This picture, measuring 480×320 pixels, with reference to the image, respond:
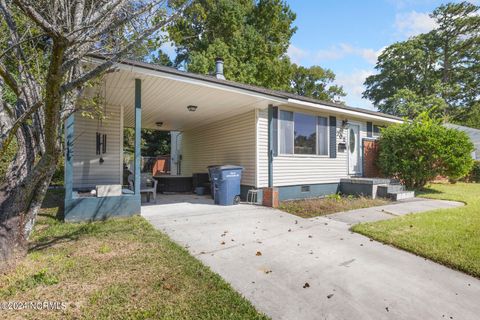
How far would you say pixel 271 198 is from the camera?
22.6 feet

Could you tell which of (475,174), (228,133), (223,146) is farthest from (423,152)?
(475,174)

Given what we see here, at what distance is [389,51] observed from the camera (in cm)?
2948

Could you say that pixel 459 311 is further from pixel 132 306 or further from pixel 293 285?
pixel 132 306

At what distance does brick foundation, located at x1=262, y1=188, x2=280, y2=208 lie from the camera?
6.88 meters

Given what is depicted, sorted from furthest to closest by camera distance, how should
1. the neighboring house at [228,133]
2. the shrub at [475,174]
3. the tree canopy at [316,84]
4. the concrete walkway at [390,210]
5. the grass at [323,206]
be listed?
the tree canopy at [316,84]
the shrub at [475,174]
the grass at [323,206]
the concrete walkway at [390,210]
the neighboring house at [228,133]

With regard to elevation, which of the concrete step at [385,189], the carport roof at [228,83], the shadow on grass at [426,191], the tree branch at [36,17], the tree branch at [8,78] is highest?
the carport roof at [228,83]

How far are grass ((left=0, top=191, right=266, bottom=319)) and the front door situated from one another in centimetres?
778

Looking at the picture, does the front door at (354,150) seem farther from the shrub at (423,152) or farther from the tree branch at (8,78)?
the tree branch at (8,78)

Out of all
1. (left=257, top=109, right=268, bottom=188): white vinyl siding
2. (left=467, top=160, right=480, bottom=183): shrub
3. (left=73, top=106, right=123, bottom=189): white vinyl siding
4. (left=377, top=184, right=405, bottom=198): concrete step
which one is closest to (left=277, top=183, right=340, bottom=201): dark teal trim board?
(left=257, top=109, right=268, bottom=188): white vinyl siding

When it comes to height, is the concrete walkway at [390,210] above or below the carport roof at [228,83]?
below

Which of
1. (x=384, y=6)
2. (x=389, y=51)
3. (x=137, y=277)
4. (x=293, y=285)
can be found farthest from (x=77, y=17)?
(x=389, y=51)

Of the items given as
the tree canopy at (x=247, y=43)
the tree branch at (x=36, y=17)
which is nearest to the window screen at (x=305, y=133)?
the tree branch at (x=36, y=17)

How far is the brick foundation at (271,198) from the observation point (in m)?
6.88

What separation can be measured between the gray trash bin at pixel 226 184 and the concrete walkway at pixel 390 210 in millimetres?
2537
